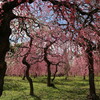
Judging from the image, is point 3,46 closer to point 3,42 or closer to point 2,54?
point 3,42

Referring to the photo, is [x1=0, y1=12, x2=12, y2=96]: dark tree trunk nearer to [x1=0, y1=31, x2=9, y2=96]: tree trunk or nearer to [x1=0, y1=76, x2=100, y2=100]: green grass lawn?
[x1=0, y1=31, x2=9, y2=96]: tree trunk

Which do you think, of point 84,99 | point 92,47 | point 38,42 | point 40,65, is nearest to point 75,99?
point 84,99

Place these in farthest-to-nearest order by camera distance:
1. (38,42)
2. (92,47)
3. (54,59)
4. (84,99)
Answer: (54,59)
(38,42)
(84,99)
(92,47)

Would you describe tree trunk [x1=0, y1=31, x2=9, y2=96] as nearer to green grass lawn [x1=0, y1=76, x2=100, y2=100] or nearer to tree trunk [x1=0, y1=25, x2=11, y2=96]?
tree trunk [x1=0, y1=25, x2=11, y2=96]

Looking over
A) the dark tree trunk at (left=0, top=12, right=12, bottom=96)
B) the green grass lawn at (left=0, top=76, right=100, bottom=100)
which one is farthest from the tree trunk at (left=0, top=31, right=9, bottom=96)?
the green grass lawn at (left=0, top=76, right=100, bottom=100)

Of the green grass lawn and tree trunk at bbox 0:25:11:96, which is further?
the green grass lawn

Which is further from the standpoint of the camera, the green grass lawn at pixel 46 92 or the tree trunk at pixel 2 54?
the green grass lawn at pixel 46 92

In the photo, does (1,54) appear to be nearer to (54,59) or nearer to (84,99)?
(84,99)

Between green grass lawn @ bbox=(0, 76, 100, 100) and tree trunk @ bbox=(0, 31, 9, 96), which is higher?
tree trunk @ bbox=(0, 31, 9, 96)

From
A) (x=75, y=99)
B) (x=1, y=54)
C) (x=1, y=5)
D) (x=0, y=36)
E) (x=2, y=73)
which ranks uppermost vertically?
(x=1, y=5)

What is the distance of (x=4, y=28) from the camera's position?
14.0 feet

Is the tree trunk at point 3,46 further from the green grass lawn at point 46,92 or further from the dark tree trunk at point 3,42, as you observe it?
the green grass lawn at point 46,92

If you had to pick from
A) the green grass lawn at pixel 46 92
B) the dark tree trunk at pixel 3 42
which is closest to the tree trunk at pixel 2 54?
the dark tree trunk at pixel 3 42

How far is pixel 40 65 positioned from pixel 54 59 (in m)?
3.36
